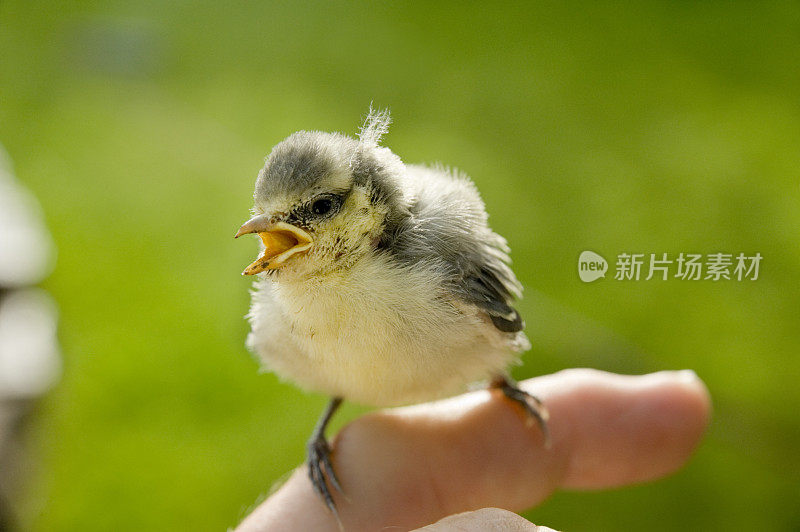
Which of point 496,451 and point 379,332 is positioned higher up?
point 379,332

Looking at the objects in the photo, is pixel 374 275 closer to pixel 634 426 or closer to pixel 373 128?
pixel 373 128

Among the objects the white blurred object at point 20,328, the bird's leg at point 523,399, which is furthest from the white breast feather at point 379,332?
the white blurred object at point 20,328

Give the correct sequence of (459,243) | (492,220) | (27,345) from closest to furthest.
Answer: (459,243) < (492,220) < (27,345)

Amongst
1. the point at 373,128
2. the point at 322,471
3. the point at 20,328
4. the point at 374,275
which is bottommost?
the point at 322,471

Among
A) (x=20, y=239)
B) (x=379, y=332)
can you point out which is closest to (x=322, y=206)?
(x=379, y=332)

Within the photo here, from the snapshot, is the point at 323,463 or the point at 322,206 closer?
the point at 322,206

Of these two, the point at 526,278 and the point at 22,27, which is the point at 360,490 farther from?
the point at 22,27

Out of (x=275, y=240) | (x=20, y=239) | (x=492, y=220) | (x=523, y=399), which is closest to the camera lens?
(x=275, y=240)

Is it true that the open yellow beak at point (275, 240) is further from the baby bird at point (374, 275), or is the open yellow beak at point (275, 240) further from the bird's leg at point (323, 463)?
the bird's leg at point (323, 463)

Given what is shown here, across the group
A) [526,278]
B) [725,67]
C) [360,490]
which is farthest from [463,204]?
[725,67]
